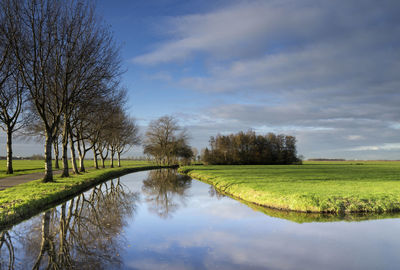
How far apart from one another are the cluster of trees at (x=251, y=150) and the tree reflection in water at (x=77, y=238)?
74293mm

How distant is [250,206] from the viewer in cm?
1897

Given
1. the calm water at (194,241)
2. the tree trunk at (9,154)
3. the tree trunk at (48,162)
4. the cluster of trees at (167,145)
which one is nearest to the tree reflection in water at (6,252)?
the calm water at (194,241)

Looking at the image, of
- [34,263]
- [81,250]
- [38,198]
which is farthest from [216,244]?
[38,198]

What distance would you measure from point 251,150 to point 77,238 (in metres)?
88.1

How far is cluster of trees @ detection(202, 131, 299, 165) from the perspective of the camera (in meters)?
91.8

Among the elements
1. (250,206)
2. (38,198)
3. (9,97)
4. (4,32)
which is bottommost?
(250,206)

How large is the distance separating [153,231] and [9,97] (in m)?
31.9

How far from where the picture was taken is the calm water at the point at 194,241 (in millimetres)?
8461

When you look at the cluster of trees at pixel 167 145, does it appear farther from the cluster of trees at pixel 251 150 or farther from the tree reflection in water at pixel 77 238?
the tree reflection in water at pixel 77 238

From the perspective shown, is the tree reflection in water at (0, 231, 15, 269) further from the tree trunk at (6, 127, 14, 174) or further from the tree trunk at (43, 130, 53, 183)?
the tree trunk at (6, 127, 14, 174)

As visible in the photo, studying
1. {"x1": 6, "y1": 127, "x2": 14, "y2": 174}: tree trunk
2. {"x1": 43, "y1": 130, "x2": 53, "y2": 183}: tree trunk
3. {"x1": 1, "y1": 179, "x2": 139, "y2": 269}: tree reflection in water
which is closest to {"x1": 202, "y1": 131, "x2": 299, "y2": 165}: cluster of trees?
{"x1": 6, "y1": 127, "x2": 14, "y2": 174}: tree trunk

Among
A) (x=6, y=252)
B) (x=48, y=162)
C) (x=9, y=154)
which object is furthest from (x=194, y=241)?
(x=9, y=154)

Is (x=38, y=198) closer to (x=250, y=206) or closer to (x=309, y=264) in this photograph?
(x=250, y=206)

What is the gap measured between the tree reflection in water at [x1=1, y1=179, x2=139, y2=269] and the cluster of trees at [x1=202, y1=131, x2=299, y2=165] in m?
74.3
